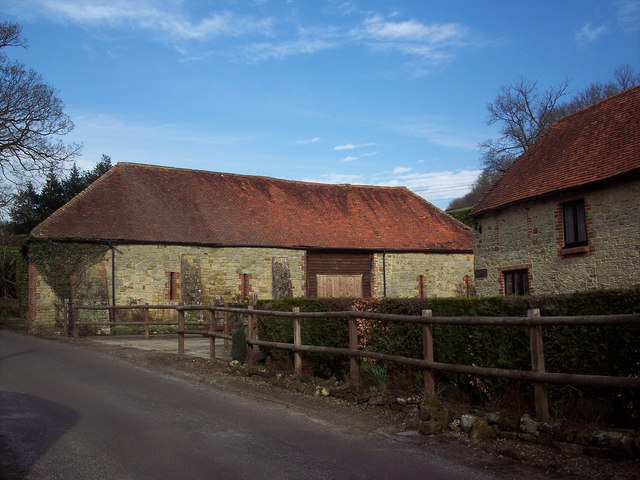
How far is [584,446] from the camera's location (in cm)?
530

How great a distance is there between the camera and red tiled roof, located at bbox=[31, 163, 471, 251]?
24.7 metres

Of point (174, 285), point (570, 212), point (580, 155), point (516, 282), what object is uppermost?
point (580, 155)

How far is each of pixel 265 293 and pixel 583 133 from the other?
49.2 feet

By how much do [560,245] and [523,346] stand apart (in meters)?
10.3

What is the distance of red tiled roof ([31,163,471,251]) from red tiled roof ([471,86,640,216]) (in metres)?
10.7

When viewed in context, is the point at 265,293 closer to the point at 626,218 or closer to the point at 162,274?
the point at 162,274

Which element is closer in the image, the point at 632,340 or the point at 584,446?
the point at 584,446

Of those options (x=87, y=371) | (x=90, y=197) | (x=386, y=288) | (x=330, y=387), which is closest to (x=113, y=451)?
(x=330, y=387)

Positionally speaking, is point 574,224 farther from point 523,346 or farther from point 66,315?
point 66,315

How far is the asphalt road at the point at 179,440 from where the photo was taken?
5.02 metres

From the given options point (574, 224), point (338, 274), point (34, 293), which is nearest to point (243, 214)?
point (338, 274)

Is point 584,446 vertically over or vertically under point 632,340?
under

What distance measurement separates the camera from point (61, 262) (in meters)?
23.0

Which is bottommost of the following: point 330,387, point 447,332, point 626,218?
point 330,387
